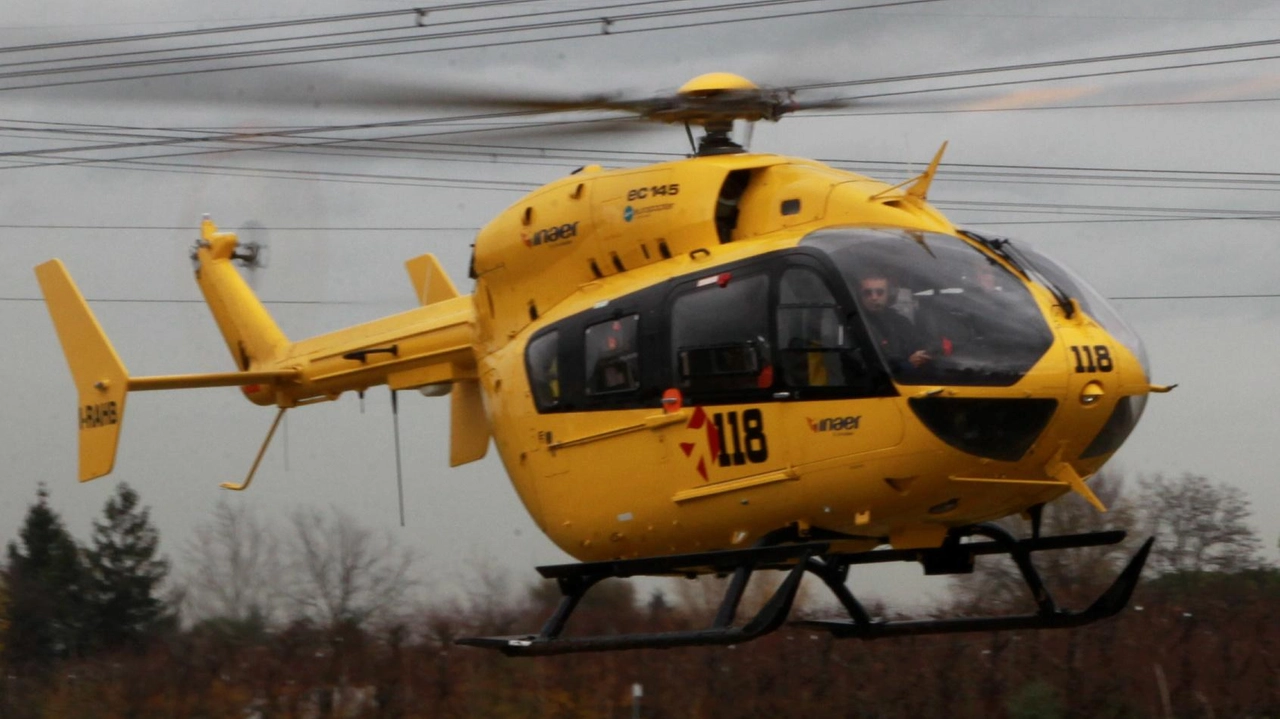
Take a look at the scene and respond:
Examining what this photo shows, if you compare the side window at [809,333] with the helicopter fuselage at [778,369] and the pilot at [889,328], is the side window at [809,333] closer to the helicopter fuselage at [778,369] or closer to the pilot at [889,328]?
the helicopter fuselage at [778,369]

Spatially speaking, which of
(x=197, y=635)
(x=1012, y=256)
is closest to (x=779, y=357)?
(x=1012, y=256)

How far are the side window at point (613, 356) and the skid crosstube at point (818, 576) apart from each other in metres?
1.13

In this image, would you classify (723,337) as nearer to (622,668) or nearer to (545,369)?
(545,369)

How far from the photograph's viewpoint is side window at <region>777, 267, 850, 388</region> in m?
8.99

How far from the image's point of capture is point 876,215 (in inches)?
381

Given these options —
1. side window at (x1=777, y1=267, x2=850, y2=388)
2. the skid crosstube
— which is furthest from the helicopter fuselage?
the skid crosstube

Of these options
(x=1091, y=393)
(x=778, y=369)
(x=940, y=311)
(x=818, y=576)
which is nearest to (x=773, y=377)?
(x=778, y=369)

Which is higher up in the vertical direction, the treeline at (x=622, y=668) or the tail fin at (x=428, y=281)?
the tail fin at (x=428, y=281)

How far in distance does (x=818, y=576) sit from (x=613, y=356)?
79.9 inches

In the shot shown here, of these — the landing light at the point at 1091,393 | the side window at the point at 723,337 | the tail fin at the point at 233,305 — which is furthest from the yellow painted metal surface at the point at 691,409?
the tail fin at the point at 233,305

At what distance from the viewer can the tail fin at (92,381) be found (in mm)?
12953

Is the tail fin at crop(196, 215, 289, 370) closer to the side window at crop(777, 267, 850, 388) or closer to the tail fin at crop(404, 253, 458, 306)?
the tail fin at crop(404, 253, 458, 306)

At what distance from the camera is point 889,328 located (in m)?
8.87

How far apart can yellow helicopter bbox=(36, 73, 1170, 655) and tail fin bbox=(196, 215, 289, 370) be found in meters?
3.27
